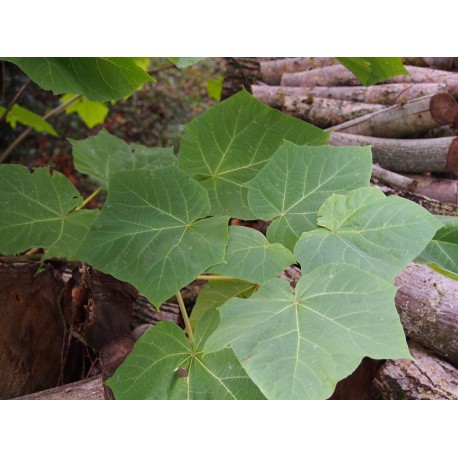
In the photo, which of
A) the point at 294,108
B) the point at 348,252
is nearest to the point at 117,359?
the point at 348,252

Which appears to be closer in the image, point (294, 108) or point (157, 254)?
point (157, 254)

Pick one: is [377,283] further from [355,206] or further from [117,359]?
[117,359]

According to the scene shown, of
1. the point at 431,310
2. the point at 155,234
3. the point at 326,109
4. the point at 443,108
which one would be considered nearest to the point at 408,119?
the point at 443,108

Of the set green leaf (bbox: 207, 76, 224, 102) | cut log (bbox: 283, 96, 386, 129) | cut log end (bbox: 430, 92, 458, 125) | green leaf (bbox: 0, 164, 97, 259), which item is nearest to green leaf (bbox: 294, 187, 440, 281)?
green leaf (bbox: 0, 164, 97, 259)

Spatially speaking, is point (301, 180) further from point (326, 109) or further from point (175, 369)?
point (326, 109)

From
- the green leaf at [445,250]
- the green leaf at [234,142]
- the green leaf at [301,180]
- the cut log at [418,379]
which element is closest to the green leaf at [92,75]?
the green leaf at [234,142]

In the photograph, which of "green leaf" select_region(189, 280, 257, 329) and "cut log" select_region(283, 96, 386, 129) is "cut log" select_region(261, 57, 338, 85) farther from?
"green leaf" select_region(189, 280, 257, 329)
